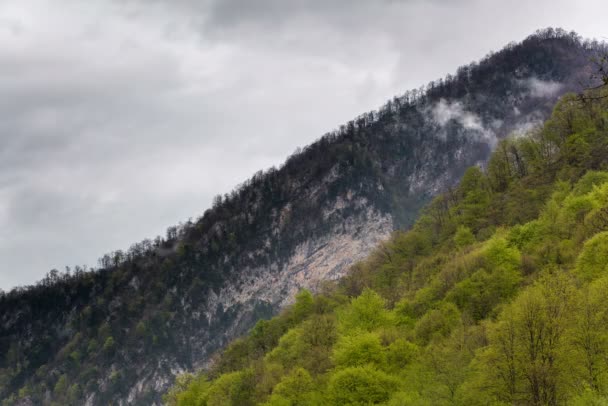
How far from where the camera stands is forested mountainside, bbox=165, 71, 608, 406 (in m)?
44.7

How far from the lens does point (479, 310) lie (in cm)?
7512

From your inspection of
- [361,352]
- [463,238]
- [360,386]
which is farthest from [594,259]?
[463,238]

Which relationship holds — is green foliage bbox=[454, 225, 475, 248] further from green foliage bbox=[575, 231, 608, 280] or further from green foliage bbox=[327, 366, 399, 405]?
green foliage bbox=[327, 366, 399, 405]

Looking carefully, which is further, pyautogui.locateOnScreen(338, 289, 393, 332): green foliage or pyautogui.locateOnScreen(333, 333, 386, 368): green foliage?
pyautogui.locateOnScreen(338, 289, 393, 332): green foliage

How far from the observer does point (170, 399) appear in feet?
462

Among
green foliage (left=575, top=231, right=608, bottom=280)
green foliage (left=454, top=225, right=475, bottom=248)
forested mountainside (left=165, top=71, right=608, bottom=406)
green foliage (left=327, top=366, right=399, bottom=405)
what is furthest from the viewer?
green foliage (left=454, top=225, right=475, bottom=248)

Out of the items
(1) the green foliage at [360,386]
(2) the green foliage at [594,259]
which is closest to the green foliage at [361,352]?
(1) the green foliage at [360,386]

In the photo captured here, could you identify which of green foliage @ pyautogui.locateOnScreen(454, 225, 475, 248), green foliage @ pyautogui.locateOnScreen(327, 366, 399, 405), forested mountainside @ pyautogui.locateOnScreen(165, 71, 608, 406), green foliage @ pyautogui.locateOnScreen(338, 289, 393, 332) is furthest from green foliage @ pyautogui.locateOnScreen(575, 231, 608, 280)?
green foliage @ pyautogui.locateOnScreen(454, 225, 475, 248)

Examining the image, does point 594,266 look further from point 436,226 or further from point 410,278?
point 436,226

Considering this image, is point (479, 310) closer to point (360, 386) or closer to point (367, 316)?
point (367, 316)

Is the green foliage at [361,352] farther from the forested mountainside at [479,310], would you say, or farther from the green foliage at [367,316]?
the green foliage at [367,316]

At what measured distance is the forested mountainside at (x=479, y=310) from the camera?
4469 centimetres

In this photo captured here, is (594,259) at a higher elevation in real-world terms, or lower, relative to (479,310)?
higher

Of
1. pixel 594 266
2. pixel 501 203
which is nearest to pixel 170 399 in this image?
pixel 501 203
